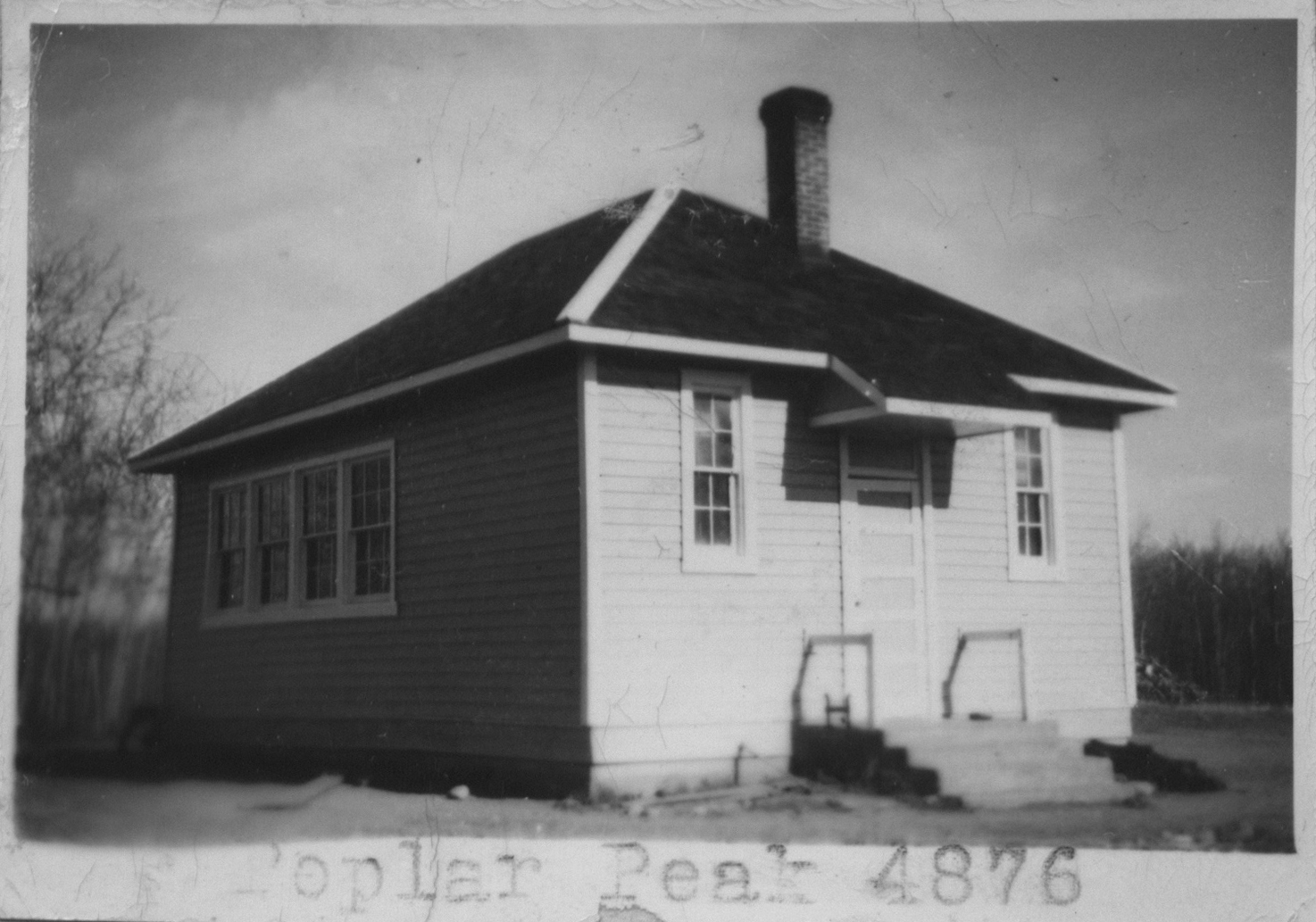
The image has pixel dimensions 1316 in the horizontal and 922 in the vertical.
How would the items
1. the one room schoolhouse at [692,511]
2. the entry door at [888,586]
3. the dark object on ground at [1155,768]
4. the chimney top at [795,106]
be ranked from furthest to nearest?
the entry door at [888,586] < the one room schoolhouse at [692,511] < the chimney top at [795,106] < the dark object on ground at [1155,768]

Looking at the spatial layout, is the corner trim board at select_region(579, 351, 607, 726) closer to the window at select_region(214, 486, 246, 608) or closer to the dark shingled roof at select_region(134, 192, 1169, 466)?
the dark shingled roof at select_region(134, 192, 1169, 466)

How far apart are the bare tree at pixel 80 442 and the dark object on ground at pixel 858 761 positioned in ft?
16.9

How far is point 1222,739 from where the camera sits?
9781 millimetres

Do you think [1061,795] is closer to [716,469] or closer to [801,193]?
[716,469]

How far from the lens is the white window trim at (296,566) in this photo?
42.2ft

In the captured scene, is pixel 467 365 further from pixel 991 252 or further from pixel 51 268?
pixel 991 252

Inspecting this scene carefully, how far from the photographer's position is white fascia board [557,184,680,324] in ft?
35.1

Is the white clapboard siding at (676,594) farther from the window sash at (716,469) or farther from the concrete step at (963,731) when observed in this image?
the concrete step at (963,731)

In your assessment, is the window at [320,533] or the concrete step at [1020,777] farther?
the window at [320,533]

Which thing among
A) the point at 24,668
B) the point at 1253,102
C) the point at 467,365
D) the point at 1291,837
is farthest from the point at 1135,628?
the point at 24,668

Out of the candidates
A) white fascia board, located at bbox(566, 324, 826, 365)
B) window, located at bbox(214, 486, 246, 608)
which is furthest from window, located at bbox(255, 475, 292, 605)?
white fascia board, located at bbox(566, 324, 826, 365)

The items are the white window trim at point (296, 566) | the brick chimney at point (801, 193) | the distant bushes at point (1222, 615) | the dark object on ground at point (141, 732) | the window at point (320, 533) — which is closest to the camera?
the distant bushes at point (1222, 615)

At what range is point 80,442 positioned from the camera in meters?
10.5

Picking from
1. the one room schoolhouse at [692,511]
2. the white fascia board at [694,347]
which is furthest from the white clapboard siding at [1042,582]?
the white fascia board at [694,347]
